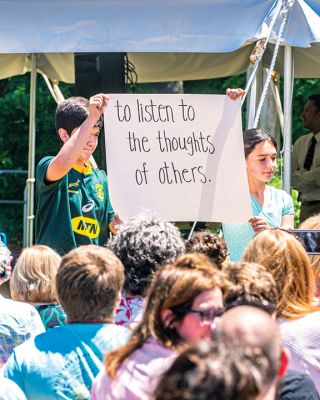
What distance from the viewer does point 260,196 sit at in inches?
201

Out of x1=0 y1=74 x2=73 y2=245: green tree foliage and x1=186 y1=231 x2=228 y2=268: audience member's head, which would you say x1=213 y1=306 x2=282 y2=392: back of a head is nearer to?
x1=186 y1=231 x2=228 y2=268: audience member's head

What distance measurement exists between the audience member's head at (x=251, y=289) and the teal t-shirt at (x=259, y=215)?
2.04 m

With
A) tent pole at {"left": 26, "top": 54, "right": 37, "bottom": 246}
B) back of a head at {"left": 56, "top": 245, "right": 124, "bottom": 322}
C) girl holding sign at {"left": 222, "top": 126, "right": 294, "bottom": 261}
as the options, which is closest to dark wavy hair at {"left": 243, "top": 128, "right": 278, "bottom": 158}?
girl holding sign at {"left": 222, "top": 126, "right": 294, "bottom": 261}

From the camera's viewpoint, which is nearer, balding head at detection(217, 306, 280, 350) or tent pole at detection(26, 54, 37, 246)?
balding head at detection(217, 306, 280, 350)

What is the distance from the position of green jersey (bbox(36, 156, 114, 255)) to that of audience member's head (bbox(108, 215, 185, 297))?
113 cm

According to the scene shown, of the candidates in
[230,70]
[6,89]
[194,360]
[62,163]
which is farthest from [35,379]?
[6,89]

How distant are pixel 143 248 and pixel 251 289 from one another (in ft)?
2.09

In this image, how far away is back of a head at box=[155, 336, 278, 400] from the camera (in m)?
1.57

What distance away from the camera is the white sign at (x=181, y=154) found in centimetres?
485

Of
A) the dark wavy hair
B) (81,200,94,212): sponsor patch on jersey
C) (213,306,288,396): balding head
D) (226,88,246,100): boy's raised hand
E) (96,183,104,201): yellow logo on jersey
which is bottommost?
(213,306,288,396): balding head

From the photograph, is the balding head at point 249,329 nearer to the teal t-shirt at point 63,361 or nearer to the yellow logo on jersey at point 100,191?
the teal t-shirt at point 63,361

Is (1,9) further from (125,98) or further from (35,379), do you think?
(35,379)

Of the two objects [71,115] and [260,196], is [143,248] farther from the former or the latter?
[260,196]

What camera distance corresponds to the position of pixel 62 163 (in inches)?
171
